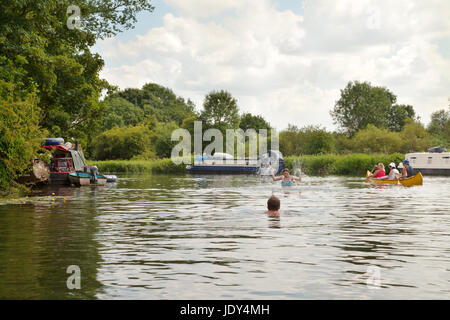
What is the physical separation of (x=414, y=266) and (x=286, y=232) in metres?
4.85

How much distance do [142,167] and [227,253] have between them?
74.5 m

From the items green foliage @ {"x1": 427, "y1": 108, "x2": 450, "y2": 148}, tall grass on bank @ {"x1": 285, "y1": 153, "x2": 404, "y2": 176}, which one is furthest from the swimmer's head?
green foliage @ {"x1": 427, "y1": 108, "x2": 450, "y2": 148}

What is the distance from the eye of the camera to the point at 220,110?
3905 inches

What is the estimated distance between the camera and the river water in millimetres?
8523

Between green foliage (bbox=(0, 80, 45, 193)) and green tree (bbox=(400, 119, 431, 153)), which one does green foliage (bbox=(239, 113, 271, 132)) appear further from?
green foliage (bbox=(0, 80, 45, 193))

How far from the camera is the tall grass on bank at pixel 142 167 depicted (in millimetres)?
83125

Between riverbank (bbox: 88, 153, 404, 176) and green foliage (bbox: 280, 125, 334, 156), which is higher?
green foliage (bbox: 280, 125, 334, 156)

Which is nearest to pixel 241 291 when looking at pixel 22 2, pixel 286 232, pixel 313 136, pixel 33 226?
pixel 286 232

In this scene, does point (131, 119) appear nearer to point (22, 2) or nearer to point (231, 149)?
point (231, 149)

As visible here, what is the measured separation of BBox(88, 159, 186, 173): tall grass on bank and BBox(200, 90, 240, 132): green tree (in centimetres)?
1561

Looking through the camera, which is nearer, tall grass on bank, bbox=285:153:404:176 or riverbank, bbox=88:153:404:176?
tall grass on bank, bbox=285:153:404:176

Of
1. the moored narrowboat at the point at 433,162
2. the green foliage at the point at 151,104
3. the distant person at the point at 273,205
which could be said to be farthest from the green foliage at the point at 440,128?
the distant person at the point at 273,205

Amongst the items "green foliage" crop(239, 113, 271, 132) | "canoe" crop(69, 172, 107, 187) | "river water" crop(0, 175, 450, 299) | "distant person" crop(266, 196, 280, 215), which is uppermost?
"green foliage" crop(239, 113, 271, 132)

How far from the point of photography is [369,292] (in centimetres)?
831
